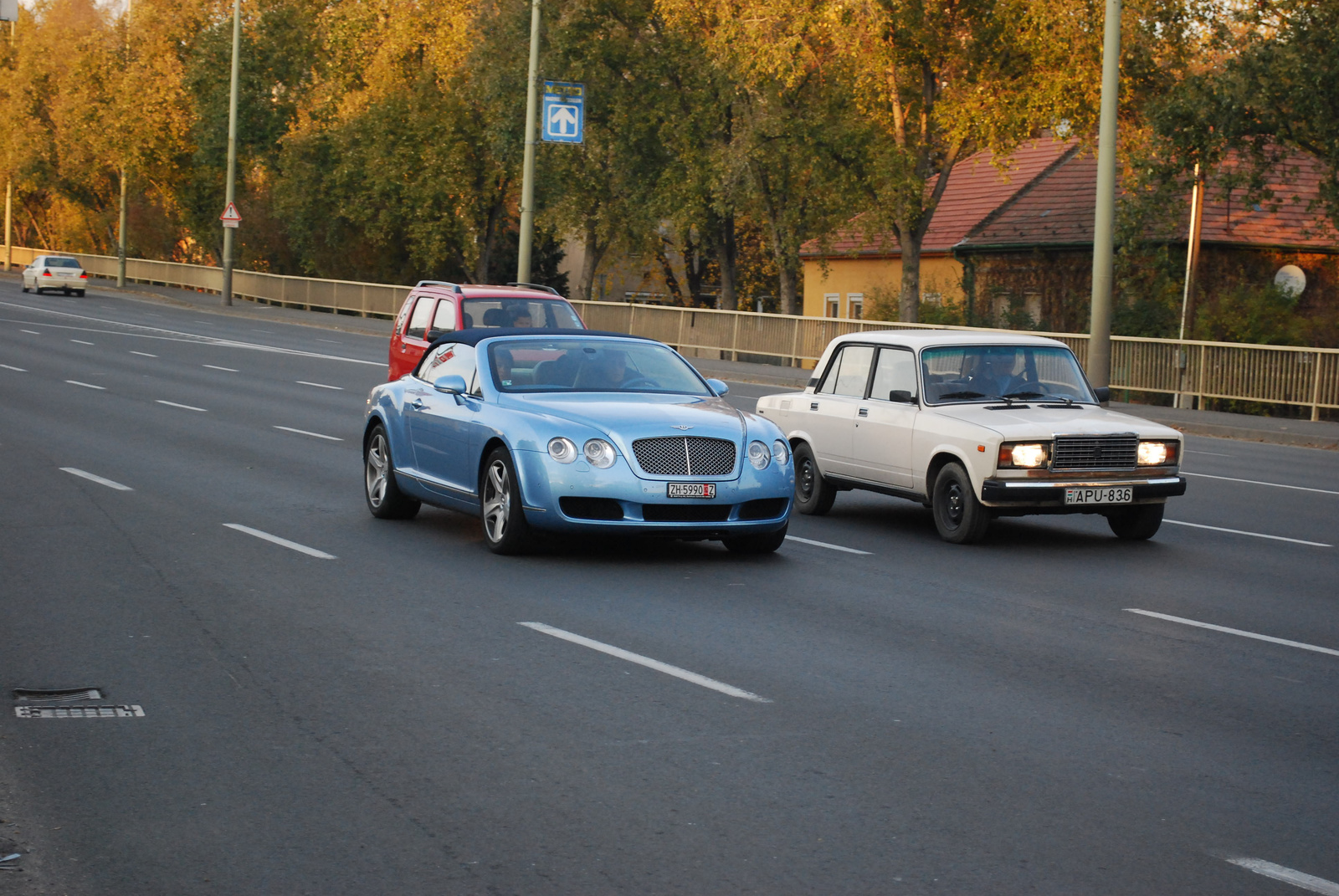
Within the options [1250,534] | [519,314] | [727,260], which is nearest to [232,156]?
[727,260]

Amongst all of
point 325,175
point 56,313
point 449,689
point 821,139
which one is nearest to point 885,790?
point 449,689

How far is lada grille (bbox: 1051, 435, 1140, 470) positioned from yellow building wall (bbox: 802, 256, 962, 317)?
33.4 m

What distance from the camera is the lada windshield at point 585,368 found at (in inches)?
484

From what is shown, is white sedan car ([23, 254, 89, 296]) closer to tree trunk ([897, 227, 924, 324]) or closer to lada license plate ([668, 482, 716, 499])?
tree trunk ([897, 227, 924, 324])

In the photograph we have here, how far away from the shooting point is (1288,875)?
16.9 feet

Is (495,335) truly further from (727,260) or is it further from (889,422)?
(727,260)

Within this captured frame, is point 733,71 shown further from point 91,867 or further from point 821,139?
point 91,867

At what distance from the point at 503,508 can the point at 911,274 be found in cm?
2941

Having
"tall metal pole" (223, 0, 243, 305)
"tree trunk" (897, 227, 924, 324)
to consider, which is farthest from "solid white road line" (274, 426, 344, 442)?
"tall metal pole" (223, 0, 243, 305)

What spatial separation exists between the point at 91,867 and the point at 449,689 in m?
2.48

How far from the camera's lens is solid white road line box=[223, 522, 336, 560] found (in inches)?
440

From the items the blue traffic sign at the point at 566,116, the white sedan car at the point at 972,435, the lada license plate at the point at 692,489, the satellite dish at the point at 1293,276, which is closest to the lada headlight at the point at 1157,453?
the white sedan car at the point at 972,435

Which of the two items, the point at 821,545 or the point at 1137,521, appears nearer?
the point at 821,545

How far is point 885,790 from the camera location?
236 inches
